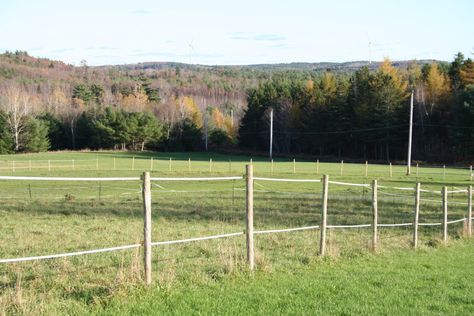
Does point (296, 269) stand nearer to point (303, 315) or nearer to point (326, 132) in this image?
point (303, 315)


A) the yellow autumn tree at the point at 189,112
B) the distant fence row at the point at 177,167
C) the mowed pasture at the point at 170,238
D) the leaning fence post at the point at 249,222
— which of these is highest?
the yellow autumn tree at the point at 189,112

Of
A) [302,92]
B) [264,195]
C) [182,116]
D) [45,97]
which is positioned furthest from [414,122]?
[45,97]

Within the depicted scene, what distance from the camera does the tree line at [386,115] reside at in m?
86.2

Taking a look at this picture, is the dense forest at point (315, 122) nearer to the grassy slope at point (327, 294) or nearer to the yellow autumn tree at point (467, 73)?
the yellow autumn tree at point (467, 73)

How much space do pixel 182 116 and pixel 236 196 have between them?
3691 inches

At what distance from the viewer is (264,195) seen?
3094 cm

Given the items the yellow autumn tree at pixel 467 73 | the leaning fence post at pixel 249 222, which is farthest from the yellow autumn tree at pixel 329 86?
the leaning fence post at pixel 249 222

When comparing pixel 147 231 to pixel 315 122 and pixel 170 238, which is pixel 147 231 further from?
pixel 315 122

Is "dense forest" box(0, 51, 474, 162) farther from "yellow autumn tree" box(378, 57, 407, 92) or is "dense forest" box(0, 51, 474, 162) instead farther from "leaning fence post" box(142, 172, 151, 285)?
"leaning fence post" box(142, 172, 151, 285)

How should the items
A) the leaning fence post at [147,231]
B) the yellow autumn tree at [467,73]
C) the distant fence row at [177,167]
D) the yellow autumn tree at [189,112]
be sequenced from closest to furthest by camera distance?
1. the leaning fence post at [147,231]
2. the distant fence row at [177,167]
3. the yellow autumn tree at [467,73]
4. the yellow autumn tree at [189,112]

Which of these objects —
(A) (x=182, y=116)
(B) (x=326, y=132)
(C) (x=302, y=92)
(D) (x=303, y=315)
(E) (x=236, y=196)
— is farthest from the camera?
(A) (x=182, y=116)

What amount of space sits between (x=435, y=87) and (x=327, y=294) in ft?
294

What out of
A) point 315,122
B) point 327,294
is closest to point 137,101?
point 315,122

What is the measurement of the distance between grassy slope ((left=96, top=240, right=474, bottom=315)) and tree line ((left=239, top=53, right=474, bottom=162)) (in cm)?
7325
